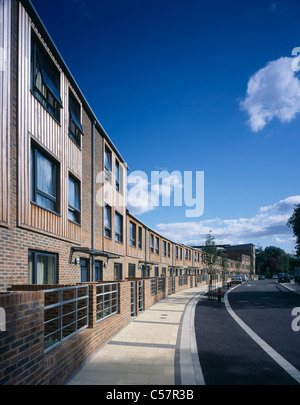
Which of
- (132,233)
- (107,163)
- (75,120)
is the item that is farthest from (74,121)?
(132,233)

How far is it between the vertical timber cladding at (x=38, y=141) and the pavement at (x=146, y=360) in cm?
375

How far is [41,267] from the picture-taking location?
28.0 feet

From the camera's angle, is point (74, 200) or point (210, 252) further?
point (210, 252)

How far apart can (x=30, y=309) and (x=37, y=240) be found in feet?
14.1

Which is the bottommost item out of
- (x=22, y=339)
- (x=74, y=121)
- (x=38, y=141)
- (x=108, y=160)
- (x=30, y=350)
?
(x=30, y=350)

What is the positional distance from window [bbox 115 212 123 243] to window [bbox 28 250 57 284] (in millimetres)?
8308

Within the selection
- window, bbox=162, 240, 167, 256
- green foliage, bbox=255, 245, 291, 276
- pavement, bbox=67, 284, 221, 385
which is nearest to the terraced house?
pavement, bbox=67, 284, 221, 385

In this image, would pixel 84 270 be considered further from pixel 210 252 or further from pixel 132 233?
pixel 210 252

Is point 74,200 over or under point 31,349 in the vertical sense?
over

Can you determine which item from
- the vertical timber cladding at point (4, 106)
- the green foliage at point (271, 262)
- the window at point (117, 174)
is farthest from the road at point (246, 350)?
the green foliage at point (271, 262)

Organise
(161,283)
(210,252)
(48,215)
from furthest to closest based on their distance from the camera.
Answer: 1. (210,252)
2. (161,283)
3. (48,215)

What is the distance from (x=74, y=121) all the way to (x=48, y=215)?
4387 millimetres

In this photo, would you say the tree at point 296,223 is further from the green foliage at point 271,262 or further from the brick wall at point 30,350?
the green foliage at point 271,262
